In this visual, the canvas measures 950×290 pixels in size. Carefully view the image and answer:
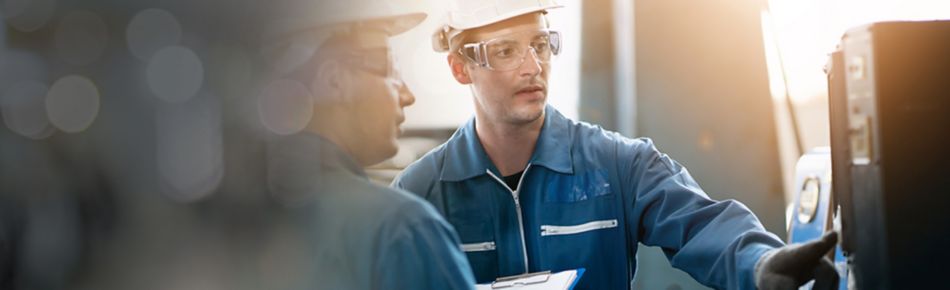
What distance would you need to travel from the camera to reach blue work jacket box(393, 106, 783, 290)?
2.41 metres

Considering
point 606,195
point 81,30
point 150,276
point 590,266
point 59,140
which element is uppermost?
point 81,30

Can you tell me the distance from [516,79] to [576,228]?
409 millimetres

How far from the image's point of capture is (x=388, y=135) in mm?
1312

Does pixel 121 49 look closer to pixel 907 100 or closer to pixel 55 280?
pixel 55 280

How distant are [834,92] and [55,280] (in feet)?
3.46

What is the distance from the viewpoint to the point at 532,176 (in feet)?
8.16

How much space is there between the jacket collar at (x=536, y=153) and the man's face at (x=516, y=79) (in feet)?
0.17

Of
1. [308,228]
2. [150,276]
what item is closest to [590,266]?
[308,228]

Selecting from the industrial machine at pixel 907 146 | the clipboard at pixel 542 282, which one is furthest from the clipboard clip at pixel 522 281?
the industrial machine at pixel 907 146

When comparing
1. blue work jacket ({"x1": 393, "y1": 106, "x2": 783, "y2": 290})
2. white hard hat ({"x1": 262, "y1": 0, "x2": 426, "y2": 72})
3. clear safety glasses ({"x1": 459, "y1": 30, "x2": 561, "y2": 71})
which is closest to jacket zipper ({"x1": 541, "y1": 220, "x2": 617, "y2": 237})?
blue work jacket ({"x1": 393, "y1": 106, "x2": 783, "y2": 290})

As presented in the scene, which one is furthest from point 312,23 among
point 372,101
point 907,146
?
point 907,146

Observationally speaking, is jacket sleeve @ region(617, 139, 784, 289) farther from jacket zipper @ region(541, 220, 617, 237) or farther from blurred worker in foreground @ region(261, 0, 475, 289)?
blurred worker in foreground @ region(261, 0, 475, 289)

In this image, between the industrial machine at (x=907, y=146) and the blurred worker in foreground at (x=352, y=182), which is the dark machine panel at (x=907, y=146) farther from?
the blurred worker in foreground at (x=352, y=182)

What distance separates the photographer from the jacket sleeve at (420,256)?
48.8 inches
